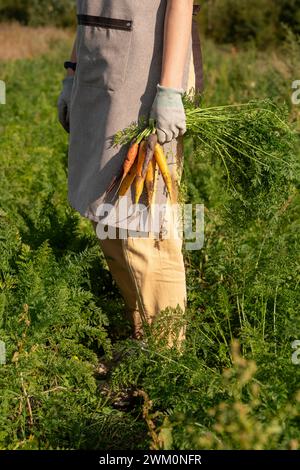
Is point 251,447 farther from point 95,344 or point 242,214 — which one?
point 95,344

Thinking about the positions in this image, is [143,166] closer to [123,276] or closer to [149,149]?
[149,149]

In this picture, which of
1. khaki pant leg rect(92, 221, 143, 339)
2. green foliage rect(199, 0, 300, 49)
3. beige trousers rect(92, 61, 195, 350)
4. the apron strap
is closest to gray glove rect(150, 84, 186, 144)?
beige trousers rect(92, 61, 195, 350)

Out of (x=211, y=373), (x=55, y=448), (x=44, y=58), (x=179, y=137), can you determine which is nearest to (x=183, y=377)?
(x=211, y=373)

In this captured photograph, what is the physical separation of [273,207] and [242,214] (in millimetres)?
141

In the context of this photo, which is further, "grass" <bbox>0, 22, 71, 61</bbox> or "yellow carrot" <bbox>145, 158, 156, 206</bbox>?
"grass" <bbox>0, 22, 71, 61</bbox>

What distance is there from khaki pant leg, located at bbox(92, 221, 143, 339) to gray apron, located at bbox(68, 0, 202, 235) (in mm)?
183

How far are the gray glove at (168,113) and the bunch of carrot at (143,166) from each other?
45 mm

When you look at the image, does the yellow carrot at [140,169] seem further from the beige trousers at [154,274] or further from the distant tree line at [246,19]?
the distant tree line at [246,19]

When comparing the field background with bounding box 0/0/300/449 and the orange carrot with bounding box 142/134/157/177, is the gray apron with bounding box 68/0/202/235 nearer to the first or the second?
the orange carrot with bounding box 142/134/157/177

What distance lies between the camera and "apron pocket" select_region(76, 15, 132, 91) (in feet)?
9.03

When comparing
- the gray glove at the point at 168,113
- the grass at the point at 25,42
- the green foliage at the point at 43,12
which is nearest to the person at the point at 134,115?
the gray glove at the point at 168,113

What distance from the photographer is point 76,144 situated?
2.98 meters

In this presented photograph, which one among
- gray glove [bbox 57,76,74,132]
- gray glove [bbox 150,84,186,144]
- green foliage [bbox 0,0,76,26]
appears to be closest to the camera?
gray glove [bbox 150,84,186,144]

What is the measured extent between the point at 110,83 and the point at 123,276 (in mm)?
806
